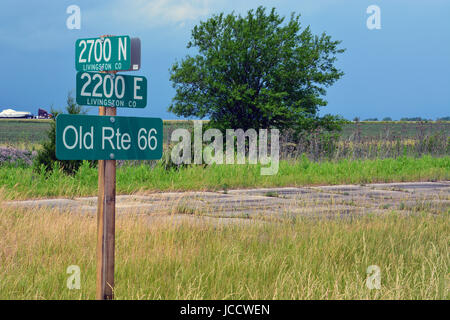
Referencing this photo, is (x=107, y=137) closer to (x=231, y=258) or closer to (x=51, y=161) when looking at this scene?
(x=231, y=258)

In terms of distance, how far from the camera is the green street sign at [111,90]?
4.06m

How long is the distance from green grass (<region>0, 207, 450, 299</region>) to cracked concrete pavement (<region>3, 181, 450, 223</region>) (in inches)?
40.1

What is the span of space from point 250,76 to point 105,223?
20.3 metres

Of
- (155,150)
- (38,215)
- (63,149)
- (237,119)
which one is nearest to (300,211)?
(38,215)

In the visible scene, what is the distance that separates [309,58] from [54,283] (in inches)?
826

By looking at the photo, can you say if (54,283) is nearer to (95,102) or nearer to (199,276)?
(199,276)

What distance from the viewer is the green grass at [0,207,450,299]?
4.45 m

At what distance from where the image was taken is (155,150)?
4211 millimetres

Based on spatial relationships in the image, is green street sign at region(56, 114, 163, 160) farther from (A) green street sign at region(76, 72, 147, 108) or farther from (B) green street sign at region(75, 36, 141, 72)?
(B) green street sign at region(75, 36, 141, 72)

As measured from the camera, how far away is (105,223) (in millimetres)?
4117

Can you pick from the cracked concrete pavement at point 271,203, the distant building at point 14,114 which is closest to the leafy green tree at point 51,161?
the cracked concrete pavement at point 271,203
